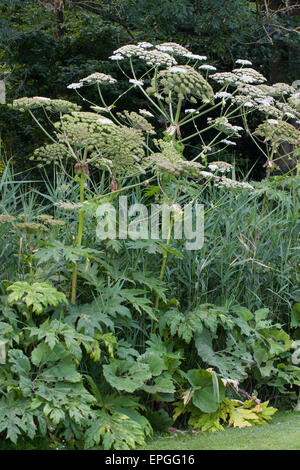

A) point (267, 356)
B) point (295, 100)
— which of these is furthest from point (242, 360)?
point (295, 100)

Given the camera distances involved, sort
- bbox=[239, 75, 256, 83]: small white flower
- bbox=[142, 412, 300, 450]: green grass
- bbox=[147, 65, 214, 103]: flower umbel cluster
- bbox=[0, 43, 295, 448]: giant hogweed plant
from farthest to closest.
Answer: bbox=[239, 75, 256, 83]: small white flower
bbox=[147, 65, 214, 103]: flower umbel cluster
bbox=[142, 412, 300, 450]: green grass
bbox=[0, 43, 295, 448]: giant hogweed plant

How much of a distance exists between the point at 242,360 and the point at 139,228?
130cm

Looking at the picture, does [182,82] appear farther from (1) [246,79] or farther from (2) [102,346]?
(2) [102,346]

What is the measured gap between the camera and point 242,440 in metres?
4.36

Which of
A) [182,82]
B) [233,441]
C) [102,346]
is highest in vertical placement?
[182,82]

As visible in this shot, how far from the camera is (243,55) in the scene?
11.7m

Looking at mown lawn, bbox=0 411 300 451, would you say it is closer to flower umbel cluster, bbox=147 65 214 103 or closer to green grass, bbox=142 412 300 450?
green grass, bbox=142 412 300 450

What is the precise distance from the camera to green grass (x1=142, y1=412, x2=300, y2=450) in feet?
13.8

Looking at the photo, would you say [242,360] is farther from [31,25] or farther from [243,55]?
[31,25]

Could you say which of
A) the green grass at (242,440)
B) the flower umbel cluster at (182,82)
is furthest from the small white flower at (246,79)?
the green grass at (242,440)

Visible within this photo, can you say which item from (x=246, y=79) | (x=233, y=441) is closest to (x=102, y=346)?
(x=233, y=441)

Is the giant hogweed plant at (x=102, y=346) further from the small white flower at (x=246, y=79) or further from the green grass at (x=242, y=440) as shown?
the small white flower at (x=246, y=79)

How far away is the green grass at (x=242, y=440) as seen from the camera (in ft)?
13.8

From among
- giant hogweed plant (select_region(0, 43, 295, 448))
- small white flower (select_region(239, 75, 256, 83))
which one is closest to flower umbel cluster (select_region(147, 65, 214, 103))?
giant hogweed plant (select_region(0, 43, 295, 448))
